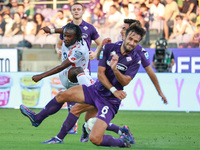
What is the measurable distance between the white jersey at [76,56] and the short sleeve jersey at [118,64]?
1005 millimetres

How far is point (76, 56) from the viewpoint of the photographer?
26.8 feet

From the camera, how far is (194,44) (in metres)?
17.1

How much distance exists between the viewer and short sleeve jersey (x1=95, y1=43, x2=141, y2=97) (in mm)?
7148

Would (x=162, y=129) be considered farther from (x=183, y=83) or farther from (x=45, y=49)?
(x=45, y=49)

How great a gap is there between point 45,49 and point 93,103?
11.5m

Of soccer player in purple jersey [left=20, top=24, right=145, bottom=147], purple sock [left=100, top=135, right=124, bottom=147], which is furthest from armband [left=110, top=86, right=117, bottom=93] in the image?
purple sock [left=100, top=135, right=124, bottom=147]

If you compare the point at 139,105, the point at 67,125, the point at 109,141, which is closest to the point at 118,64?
the point at 109,141

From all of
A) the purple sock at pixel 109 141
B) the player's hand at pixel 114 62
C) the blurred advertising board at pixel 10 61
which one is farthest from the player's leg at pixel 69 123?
the blurred advertising board at pixel 10 61

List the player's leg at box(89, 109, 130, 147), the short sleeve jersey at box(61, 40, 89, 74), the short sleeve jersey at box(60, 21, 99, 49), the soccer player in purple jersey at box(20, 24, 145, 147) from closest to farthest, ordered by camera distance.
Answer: the player's leg at box(89, 109, 130, 147)
the soccer player in purple jersey at box(20, 24, 145, 147)
the short sleeve jersey at box(61, 40, 89, 74)
the short sleeve jersey at box(60, 21, 99, 49)

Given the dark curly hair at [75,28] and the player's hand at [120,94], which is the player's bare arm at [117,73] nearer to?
the player's hand at [120,94]

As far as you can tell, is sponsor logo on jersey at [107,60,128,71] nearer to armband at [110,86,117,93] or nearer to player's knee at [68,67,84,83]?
armband at [110,86,117,93]

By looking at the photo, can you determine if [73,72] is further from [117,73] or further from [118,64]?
[117,73]

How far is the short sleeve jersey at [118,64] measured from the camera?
7148 millimetres

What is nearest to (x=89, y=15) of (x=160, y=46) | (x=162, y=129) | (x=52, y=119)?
(x=160, y=46)
